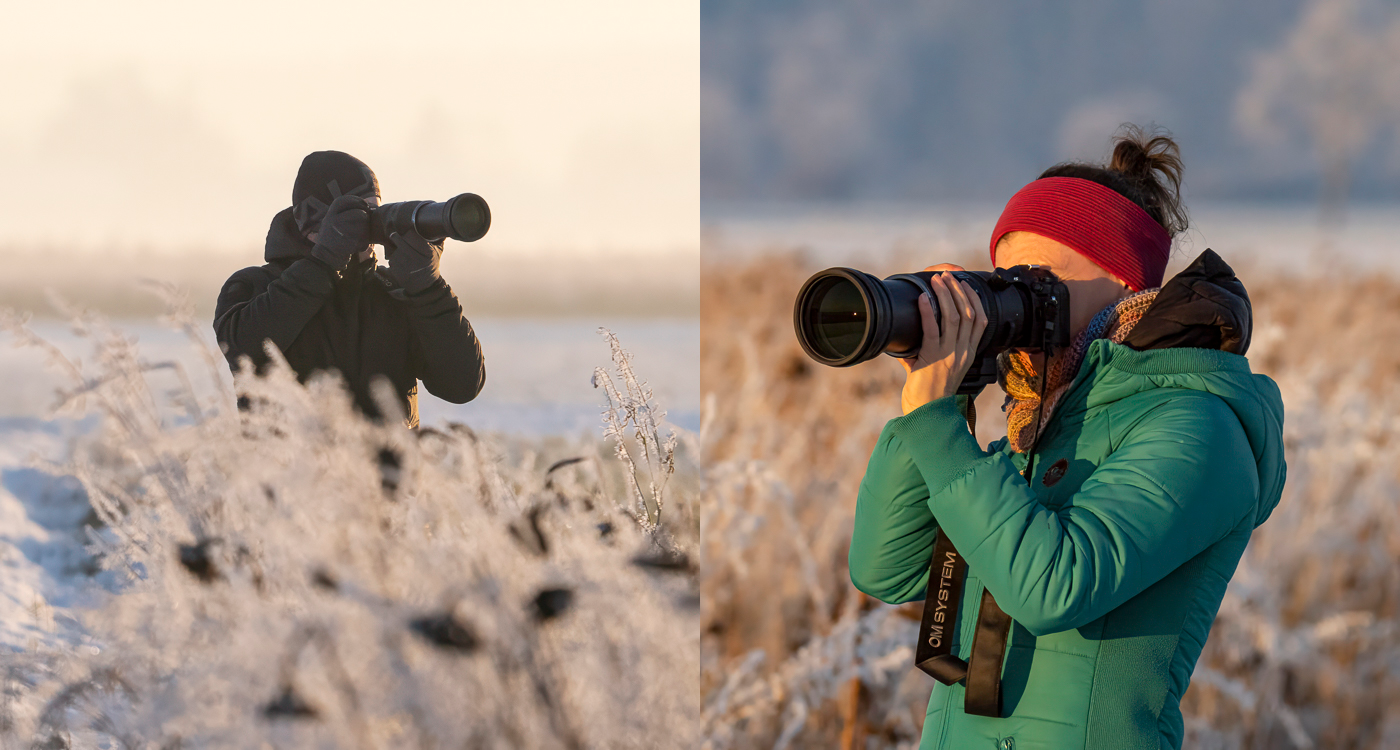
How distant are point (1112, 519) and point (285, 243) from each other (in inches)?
62.6

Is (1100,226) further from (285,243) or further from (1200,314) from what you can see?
(285,243)

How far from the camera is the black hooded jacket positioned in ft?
6.32

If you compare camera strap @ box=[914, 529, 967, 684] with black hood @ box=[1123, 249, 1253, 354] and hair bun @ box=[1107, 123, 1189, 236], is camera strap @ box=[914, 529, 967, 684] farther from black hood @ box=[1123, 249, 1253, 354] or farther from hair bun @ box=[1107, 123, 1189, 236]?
hair bun @ box=[1107, 123, 1189, 236]

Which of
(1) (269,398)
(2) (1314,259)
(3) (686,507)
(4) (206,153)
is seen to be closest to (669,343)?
(3) (686,507)

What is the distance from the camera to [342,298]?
6.40ft

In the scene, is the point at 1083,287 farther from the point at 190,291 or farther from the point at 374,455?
the point at 190,291

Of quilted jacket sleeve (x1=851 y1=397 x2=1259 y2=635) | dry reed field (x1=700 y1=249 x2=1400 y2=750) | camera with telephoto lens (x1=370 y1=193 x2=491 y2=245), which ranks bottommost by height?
dry reed field (x1=700 y1=249 x2=1400 y2=750)

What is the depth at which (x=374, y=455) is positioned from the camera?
1.94 meters

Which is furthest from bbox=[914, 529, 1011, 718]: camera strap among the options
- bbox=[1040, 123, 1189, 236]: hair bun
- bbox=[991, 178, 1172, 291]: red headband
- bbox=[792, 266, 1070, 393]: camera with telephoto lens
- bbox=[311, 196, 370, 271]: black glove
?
bbox=[311, 196, 370, 271]: black glove

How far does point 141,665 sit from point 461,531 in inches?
24.3

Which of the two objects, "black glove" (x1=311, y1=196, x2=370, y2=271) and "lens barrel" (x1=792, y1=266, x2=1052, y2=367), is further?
"black glove" (x1=311, y1=196, x2=370, y2=271)

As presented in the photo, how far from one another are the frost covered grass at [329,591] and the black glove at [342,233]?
233mm

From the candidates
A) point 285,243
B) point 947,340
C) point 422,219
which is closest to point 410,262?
point 422,219

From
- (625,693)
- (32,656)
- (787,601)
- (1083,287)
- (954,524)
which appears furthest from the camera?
(787,601)
